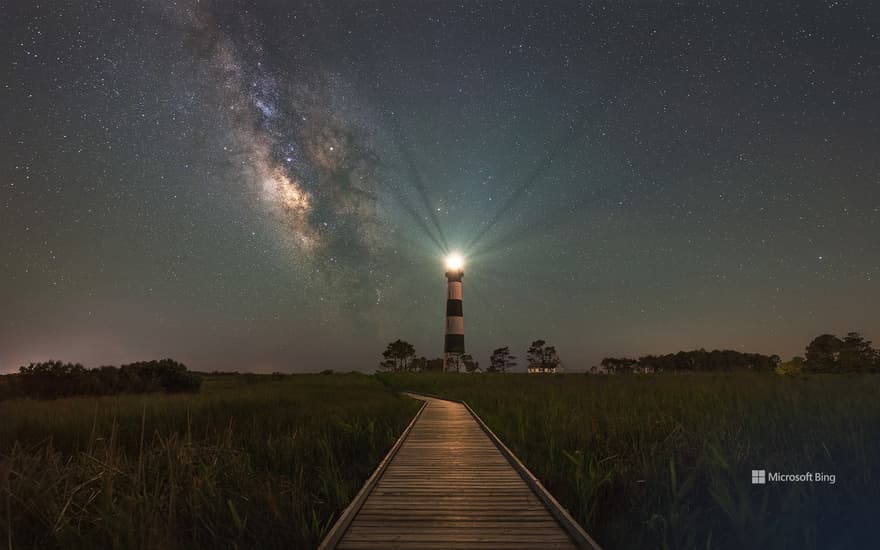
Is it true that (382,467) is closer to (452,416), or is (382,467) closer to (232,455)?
(232,455)

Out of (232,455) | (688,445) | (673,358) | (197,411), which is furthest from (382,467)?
(673,358)

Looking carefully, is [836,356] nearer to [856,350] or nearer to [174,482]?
[856,350]

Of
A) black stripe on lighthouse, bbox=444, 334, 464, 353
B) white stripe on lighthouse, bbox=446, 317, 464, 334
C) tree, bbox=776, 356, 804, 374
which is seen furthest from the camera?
white stripe on lighthouse, bbox=446, 317, 464, 334

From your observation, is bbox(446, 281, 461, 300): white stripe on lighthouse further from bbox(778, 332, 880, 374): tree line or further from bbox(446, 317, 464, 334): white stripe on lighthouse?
bbox(778, 332, 880, 374): tree line

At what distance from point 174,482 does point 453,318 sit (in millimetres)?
60152

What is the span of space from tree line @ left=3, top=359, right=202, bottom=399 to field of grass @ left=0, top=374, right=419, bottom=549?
375 inches

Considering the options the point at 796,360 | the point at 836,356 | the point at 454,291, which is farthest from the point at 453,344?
the point at 836,356

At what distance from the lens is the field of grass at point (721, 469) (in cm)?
579

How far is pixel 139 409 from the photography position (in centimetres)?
1542

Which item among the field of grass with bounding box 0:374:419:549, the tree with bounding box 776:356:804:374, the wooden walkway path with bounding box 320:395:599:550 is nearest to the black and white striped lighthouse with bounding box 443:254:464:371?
the tree with bounding box 776:356:804:374

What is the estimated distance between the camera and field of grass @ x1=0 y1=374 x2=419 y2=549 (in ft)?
18.9

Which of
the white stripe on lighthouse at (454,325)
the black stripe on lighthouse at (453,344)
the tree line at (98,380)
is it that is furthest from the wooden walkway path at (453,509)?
the white stripe on lighthouse at (454,325)

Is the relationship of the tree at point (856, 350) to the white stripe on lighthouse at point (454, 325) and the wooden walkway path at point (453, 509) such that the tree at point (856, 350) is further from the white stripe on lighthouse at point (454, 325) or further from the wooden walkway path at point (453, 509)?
the wooden walkway path at point (453, 509)

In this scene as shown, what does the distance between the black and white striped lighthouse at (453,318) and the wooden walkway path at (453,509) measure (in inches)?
2142
